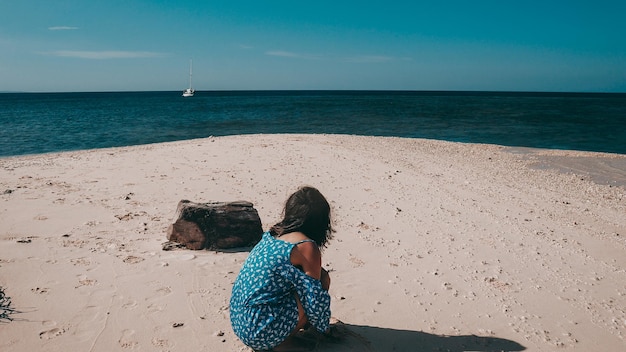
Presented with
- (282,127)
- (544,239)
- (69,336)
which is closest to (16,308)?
(69,336)

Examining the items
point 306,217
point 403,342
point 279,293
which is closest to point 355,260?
point 403,342

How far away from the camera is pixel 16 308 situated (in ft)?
14.1

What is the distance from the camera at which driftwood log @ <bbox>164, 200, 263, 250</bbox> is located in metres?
5.88

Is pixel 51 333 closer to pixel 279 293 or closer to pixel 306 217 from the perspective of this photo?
pixel 279 293

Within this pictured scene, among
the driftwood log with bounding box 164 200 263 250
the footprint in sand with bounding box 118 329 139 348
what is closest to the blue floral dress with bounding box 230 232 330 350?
the footprint in sand with bounding box 118 329 139 348

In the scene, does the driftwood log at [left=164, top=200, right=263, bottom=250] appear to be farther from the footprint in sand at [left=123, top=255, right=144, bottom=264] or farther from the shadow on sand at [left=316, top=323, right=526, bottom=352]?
the shadow on sand at [left=316, top=323, right=526, bottom=352]

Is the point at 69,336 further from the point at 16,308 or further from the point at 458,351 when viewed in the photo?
the point at 458,351

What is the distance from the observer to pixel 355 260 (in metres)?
5.83

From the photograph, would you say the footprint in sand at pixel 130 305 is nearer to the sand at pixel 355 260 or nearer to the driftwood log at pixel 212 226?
the sand at pixel 355 260

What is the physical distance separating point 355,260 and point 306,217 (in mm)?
2407

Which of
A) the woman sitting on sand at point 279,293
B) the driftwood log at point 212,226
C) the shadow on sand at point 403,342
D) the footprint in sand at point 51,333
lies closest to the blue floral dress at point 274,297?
Answer: the woman sitting on sand at point 279,293

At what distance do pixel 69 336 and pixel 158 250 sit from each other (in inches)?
81.3

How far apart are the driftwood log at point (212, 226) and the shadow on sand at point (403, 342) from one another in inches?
93.1

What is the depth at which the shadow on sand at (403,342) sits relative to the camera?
12.6ft
